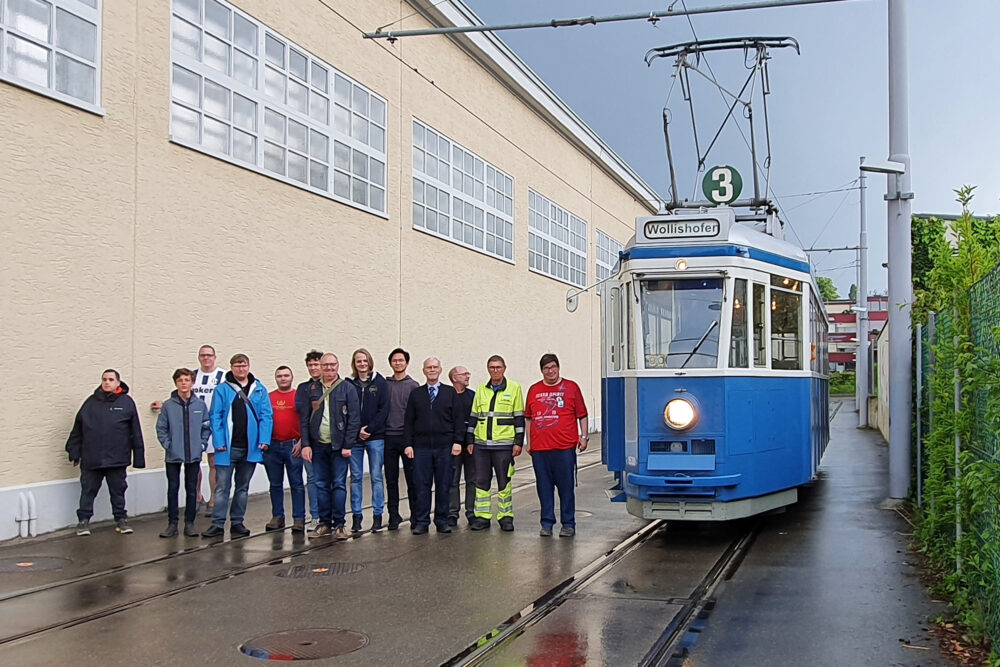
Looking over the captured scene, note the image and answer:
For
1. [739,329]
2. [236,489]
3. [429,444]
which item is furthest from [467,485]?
[739,329]

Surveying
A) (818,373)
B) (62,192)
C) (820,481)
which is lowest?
(820,481)

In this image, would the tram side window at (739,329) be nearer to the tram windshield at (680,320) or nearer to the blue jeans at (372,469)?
the tram windshield at (680,320)

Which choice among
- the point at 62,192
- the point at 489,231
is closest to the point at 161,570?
the point at 62,192

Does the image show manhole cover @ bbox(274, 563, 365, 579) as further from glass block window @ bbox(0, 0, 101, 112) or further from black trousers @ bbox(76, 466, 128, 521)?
glass block window @ bbox(0, 0, 101, 112)

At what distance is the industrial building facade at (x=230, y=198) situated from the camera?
36.4 feet

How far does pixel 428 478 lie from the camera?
11.1 meters

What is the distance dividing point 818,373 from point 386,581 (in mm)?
7063

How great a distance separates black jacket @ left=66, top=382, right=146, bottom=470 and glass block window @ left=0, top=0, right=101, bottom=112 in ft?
11.5

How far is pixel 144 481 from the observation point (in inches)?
485

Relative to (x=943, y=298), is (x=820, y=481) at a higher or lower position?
lower

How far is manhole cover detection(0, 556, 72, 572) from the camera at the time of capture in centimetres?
902

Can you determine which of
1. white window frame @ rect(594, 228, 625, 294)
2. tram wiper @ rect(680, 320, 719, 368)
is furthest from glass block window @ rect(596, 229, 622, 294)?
tram wiper @ rect(680, 320, 719, 368)

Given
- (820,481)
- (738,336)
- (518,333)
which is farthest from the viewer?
(518,333)

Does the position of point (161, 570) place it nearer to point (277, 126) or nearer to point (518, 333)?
point (277, 126)
